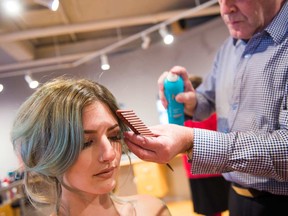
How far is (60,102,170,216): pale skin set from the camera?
0.85 m

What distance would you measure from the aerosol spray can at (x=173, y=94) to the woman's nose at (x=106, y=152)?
39cm

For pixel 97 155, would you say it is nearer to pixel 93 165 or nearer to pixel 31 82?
pixel 93 165

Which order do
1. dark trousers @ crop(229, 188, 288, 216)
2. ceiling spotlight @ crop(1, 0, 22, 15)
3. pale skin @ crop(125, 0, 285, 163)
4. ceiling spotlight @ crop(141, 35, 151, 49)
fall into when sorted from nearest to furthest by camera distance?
1. pale skin @ crop(125, 0, 285, 163)
2. ceiling spotlight @ crop(1, 0, 22, 15)
3. dark trousers @ crop(229, 188, 288, 216)
4. ceiling spotlight @ crop(141, 35, 151, 49)

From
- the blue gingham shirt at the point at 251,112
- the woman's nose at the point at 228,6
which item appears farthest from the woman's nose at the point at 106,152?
the woman's nose at the point at 228,6

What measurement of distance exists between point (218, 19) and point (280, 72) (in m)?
2.58

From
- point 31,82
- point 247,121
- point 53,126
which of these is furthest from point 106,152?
point 247,121

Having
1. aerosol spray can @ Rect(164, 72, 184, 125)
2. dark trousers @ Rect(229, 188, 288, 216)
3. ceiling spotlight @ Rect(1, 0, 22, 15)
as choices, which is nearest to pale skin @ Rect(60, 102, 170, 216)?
aerosol spray can @ Rect(164, 72, 184, 125)

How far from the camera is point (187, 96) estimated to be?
1.24 meters

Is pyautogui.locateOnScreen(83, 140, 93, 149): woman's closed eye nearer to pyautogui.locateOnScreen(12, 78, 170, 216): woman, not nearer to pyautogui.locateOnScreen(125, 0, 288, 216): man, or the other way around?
pyautogui.locateOnScreen(12, 78, 170, 216): woman

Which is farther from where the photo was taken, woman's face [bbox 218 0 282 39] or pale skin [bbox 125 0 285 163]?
woman's face [bbox 218 0 282 39]

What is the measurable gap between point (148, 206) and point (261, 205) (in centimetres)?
44

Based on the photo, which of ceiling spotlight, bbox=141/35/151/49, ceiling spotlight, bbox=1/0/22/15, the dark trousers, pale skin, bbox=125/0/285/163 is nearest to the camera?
pale skin, bbox=125/0/285/163

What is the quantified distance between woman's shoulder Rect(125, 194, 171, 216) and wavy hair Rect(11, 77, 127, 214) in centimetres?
33

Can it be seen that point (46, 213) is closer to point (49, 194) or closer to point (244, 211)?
point (49, 194)
